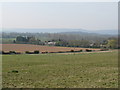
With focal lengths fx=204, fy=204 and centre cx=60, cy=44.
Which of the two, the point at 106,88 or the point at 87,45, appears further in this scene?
the point at 87,45

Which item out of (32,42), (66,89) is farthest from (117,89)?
(32,42)

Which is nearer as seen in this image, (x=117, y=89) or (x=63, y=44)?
(x=117, y=89)

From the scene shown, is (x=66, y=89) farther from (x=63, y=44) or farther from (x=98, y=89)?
(x=63, y=44)

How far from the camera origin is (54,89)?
8.92 meters

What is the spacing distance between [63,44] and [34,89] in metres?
89.7

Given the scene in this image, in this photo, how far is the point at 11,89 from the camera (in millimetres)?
9039

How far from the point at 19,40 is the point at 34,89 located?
88247mm

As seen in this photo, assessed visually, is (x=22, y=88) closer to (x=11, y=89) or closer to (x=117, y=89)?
(x=11, y=89)

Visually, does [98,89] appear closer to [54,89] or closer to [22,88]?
[54,89]

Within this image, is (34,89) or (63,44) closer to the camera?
(34,89)

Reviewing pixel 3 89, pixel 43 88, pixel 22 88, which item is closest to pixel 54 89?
pixel 43 88

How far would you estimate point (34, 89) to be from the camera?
8.84 meters

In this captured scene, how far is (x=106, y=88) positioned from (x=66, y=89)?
180 centimetres

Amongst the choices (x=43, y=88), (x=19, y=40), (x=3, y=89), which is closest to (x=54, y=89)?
(x=43, y=88)
